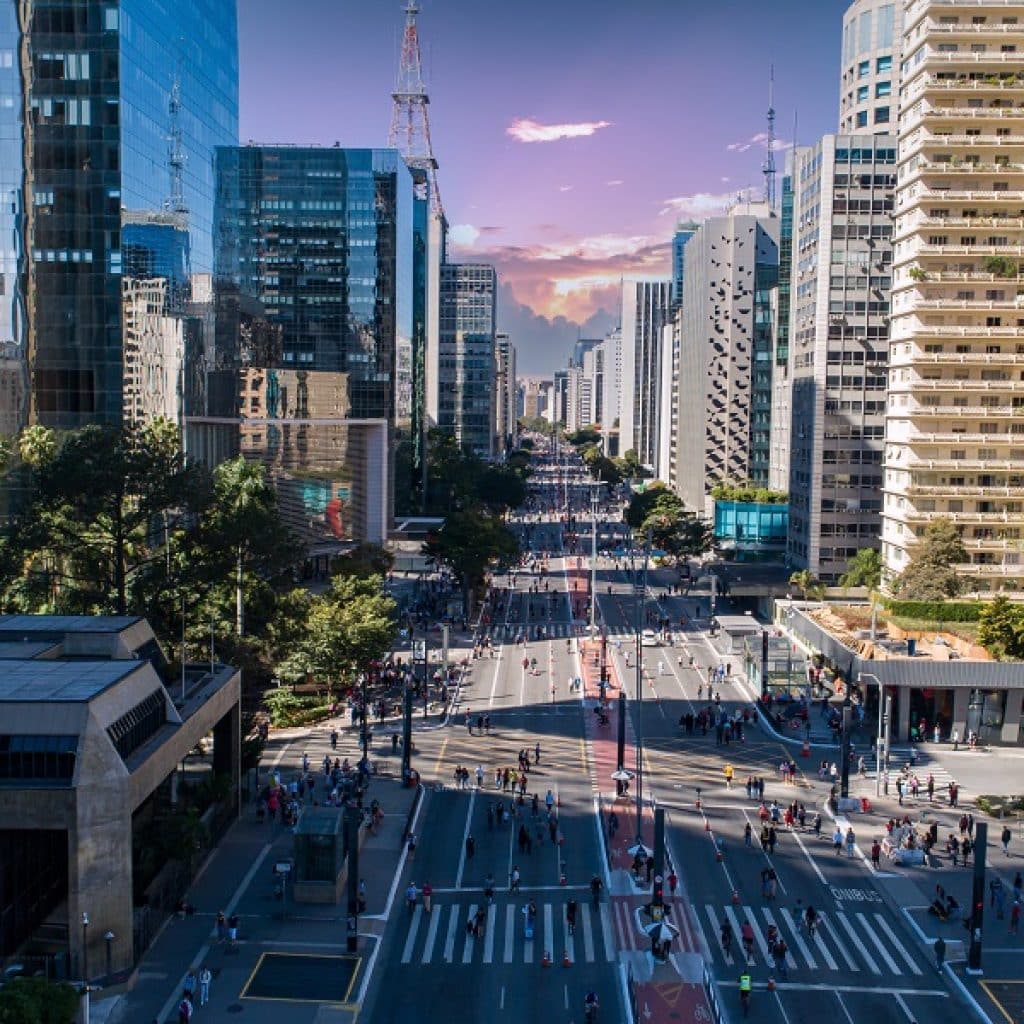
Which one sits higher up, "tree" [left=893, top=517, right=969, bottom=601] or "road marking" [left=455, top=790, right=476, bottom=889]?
"tree" [left=893, top=517, right=969, bottom=601]

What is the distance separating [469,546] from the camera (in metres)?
102

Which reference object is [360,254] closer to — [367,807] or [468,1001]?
[367,807]

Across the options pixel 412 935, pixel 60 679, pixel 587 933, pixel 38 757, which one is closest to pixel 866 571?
pixel 587 933

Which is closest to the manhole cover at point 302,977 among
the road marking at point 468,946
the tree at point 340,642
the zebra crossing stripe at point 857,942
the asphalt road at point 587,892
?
the asphalt road at point 587,892

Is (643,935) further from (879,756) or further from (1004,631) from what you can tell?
(1004,631)

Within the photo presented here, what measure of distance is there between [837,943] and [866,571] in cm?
5060

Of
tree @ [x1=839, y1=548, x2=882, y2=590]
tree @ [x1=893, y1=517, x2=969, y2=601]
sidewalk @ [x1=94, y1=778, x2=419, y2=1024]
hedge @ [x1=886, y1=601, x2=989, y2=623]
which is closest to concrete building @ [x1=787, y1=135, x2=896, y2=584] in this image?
tree @ [x1=839, y1=548, x2=882, y2=590]

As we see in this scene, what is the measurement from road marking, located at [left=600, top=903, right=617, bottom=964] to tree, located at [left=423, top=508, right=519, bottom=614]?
60191 millimetres

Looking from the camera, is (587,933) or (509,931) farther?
(509,931)

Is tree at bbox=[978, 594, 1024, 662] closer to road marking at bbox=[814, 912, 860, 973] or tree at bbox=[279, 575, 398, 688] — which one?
road marking at bbox=[814, 912, 860, 973]

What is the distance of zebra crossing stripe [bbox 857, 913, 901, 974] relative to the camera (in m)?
38.2

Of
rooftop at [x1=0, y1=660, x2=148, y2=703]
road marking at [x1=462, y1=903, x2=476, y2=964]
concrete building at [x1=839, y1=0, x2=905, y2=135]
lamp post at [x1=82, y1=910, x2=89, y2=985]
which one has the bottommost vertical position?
road marking at [x1=462, y1=903, x2=476, y2=964]

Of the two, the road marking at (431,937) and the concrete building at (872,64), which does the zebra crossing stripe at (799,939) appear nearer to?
the road marking at (431,937)

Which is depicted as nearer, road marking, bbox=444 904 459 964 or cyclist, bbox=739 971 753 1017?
cyclist, bbox=739 971 753 1017
